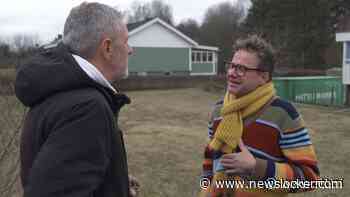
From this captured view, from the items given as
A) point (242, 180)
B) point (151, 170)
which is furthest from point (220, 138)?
point (151, 170)

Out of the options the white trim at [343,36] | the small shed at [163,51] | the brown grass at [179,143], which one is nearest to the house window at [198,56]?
the small shed at [163,51]

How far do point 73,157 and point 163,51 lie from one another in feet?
116

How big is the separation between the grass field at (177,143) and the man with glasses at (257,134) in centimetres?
292

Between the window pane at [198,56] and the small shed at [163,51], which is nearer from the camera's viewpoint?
the small shed at [163,51]

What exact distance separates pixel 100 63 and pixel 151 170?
633 centimetres

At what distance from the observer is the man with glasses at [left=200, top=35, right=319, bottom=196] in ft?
7.58

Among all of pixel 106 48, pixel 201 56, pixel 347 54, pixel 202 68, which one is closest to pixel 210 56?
pixel 201 56

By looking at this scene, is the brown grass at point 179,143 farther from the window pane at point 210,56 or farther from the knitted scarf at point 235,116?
the window pane at point 210,56

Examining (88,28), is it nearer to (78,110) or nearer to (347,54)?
(78,110)

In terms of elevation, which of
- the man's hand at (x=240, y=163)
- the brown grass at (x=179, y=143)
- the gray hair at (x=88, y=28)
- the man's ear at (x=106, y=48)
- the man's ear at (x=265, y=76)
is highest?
the gray hair at (x=88, y=28)

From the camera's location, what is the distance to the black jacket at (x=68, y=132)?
1.34m

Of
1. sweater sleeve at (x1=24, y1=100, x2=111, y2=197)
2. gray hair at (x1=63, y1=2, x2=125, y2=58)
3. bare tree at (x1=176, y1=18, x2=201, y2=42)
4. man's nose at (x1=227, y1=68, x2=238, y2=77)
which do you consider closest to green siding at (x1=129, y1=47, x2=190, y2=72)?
bare tree at (x1=176, y1=18, x2=201, y2=42)

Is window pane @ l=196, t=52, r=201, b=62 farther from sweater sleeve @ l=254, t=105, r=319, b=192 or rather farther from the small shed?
sweater sleeve @ l=254, t=105, r=319, b=192

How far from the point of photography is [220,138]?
244 cm
